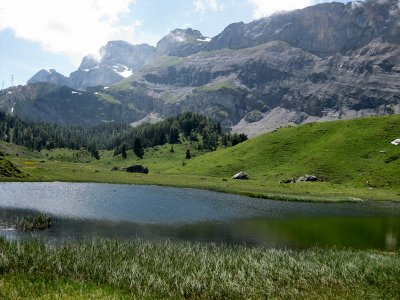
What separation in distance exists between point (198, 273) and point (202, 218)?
126 ft

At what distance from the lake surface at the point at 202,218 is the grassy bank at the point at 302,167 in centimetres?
1672

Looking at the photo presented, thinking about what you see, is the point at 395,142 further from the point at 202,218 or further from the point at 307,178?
the point at 202,218

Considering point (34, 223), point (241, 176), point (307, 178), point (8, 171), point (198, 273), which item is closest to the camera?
point (198, 273)

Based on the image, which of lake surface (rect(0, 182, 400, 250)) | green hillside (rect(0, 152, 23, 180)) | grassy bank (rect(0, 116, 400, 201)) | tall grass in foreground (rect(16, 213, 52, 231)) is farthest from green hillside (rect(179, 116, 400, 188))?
tall grass in foreground (rect(16, 213, 52, 231))

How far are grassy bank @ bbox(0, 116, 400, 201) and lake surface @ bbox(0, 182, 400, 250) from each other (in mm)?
16725

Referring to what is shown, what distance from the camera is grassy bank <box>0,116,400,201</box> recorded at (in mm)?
114531

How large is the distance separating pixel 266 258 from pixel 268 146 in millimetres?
139424

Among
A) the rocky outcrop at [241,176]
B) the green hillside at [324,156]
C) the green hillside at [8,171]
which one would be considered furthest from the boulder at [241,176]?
the green hillside at [8,171]

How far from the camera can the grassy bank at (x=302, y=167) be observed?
11453 cm

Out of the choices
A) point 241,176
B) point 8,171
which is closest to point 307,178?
point 241,176

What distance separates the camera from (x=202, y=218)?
64.4m

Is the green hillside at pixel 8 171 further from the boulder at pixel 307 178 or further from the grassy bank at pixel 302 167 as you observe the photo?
the boulder at pixel 307 178

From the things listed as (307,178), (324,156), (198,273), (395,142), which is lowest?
(307,178)

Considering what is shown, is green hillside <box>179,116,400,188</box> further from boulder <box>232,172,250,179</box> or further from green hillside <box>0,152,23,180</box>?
green hillside <box>0,152,23,180</box>
